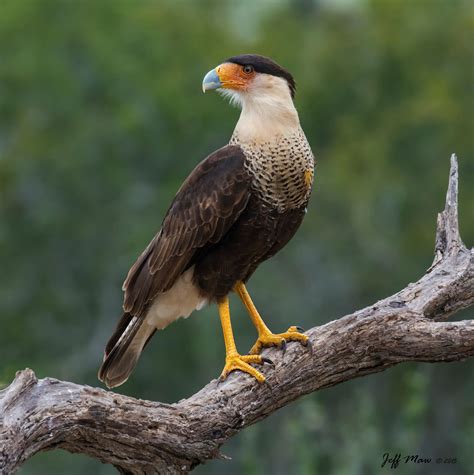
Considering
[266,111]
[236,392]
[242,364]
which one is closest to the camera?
[236,392]

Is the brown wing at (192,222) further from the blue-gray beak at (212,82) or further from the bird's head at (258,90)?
the blue-gray beak at (212,82)

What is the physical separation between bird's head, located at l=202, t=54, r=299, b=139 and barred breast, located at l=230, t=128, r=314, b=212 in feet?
0.28

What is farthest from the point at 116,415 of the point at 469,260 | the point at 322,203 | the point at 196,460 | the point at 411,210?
the point at 411,210

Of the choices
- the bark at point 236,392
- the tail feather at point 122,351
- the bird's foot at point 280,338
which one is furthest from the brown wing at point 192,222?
the bark at point 236,392

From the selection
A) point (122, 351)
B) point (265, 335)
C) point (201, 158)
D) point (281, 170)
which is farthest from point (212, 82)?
point (201, 158)

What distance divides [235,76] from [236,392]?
1840mm

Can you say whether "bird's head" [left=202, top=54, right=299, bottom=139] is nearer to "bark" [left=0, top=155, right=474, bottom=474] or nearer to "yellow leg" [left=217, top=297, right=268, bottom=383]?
"bark" [left=0, top=155, right=474, bottom=474]

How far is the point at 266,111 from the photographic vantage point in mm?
6832

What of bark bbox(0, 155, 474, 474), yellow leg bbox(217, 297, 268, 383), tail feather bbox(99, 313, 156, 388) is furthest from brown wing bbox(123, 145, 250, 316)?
bark bbox(0, 155, 474, 474)

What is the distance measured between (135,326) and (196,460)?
1.34m

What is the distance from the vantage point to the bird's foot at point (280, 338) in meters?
6.33

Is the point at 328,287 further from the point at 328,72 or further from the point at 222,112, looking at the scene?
the point at 328,72

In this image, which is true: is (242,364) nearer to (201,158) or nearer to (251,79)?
(251,79)

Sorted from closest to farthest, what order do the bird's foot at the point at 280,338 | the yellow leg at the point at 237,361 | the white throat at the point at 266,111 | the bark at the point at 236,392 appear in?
the bark at the point at 236,392 → the yellow leg at the point at 237,361 → the bird's foot at the point at 280,338 → the white throat at the point at 266,111
